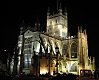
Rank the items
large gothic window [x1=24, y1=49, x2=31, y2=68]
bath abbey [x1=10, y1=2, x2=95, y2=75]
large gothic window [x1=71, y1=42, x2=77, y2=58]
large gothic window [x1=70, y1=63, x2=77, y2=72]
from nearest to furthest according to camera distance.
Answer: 1. bath abbey [x1=10, y1=2, x2=95, y2=75]
2. large gothic window [x1=24, y1=49, x2=31, y2=68]
3. large gothic window [x1=70, y1=63, x2=77, y2=72]
4. large gothic window [x1=71, y1=42, x2=77, y2=58]

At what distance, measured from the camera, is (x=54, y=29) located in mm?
71312

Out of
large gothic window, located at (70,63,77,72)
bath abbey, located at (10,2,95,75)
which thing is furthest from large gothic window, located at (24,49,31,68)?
large gothic window, located at (70,63,77,72)

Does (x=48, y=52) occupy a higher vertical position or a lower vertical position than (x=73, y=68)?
higher

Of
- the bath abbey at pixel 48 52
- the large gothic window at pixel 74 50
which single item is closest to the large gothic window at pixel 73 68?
the bath abbey at pixel 48 52

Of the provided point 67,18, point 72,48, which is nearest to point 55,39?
point 72,48

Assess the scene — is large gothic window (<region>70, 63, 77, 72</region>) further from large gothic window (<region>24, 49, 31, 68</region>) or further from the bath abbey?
A: large gothic window (<region>24, 49, 31, 68</region>)

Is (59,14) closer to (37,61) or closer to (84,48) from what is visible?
(84,48)

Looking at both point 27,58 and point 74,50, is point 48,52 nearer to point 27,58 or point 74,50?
point 27,58

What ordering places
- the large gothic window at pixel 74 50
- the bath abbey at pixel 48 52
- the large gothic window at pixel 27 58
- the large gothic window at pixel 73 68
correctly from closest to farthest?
the bath abbey at pixel 48 52 → the large gothic window at pixel 27 58 → the large gothic window at pixel 73 68 → the large gothic window at pixel 74 50

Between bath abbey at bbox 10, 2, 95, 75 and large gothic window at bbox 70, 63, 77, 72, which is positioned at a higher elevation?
bath abbey at bbox 10, 2, 95, 75

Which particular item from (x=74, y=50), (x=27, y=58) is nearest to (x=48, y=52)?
(x=27, y=58)

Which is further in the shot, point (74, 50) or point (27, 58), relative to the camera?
point (74, 50)

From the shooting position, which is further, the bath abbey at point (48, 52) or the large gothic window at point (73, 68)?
the large gothic window at point (73, 68)

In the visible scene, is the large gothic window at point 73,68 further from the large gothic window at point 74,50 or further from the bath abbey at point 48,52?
the large gothic window at point 74,50
